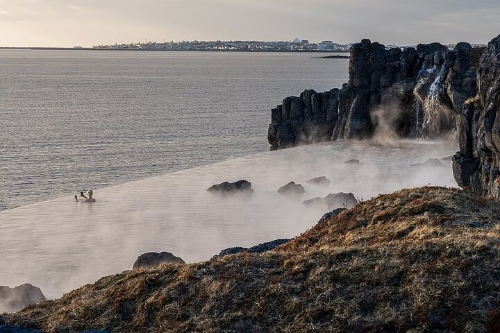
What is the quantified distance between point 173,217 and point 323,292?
3538 centimetres

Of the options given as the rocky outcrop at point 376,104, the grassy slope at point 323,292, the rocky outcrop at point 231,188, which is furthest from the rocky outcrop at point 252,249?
the rocky outcrop at point 376,104

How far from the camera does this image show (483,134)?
42.3 m

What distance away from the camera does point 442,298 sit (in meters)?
18.2

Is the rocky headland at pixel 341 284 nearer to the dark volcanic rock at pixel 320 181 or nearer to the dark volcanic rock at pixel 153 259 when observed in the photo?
the dark volcanic rock at pixel 153 259

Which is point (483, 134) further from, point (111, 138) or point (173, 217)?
point (111, 138)

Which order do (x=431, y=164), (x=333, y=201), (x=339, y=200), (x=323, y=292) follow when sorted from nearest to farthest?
(x=323, y=292) < (x=333, y=201) < (x=339, y=200) < (x=431, y=164)

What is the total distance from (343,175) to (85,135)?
178 feet

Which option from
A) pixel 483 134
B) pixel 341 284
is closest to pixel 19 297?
pixel 341 284

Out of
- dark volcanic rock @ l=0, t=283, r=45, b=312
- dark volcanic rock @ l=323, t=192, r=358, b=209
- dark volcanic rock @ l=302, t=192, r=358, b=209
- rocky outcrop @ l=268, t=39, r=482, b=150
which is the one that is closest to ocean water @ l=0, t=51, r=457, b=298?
dark volcanic rock @ l=302, t=192, r=358, b=209

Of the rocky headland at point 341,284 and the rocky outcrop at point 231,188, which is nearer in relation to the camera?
the rocky headland at point 341,284

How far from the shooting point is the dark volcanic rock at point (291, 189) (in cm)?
6120

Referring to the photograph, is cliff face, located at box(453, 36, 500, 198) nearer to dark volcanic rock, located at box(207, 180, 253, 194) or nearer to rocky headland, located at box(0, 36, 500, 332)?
rocky headland, located at box(0, 36, 500, 332)

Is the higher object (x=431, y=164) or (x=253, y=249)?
(x=253, y=249)

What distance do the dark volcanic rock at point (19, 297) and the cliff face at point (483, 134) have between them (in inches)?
1082
